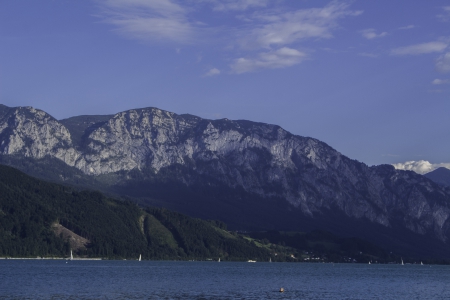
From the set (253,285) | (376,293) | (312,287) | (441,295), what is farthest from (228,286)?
(441,295)

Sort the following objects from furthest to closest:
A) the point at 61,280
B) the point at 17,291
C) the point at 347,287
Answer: the point at 347,287
the point at 61,280
the point at 17,291

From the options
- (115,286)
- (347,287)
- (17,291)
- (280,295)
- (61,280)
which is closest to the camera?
(17,291)

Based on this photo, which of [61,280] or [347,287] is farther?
A: [347,287]

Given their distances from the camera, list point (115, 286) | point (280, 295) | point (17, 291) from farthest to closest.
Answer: point (115, 286) → point (280, 295) → point (17, 291)

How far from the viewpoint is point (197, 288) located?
514 ft

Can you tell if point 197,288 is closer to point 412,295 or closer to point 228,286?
point 228,286

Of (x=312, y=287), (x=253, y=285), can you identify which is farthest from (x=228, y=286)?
(x=312, y=287)

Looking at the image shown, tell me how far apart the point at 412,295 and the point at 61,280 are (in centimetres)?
8359

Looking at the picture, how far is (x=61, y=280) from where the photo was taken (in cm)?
16675

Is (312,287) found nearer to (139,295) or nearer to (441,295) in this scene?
(441,295)

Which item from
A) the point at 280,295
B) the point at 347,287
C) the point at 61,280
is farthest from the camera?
the point at 347,287

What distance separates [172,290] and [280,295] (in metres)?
23.0

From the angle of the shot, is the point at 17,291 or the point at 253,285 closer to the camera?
the point at 17,291

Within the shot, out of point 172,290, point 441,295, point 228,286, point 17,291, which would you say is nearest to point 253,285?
point 228,286
